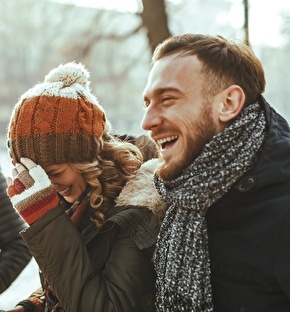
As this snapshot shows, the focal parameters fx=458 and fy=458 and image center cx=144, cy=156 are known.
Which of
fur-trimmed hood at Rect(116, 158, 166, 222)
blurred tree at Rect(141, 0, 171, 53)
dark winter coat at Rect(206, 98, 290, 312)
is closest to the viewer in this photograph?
dark winter coat at Rect(206, 98, 290, 312)

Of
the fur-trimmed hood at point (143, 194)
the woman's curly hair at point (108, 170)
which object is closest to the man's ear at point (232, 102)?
the fur-trimmed hood at point (143, 194)

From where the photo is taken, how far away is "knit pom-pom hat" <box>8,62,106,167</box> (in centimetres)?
198

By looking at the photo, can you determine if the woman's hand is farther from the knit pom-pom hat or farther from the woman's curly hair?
the woman's curly hair

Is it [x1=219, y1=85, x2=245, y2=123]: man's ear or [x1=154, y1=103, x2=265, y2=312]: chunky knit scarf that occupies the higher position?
[x1=219, y1=85, x2=245, y2=123]: man's ear

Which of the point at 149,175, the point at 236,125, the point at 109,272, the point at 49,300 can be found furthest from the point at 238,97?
the point at 49,300

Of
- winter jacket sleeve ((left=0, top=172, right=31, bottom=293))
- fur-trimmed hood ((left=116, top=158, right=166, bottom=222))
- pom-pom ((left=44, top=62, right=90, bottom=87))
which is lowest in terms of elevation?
winter jacket sleeve ((left=0, top=172, right=31, bottom=293))

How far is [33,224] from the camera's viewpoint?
5.96 feet

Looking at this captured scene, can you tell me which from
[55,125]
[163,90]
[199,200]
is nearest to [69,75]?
[55,125]

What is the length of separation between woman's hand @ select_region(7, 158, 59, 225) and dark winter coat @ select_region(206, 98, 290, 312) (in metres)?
0.65

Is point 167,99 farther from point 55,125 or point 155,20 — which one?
point 155,20

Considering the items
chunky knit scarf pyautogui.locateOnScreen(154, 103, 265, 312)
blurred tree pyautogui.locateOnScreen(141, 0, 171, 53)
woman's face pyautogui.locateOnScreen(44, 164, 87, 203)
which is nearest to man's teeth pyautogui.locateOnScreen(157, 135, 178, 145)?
chunky knit scarf pyautogui.locateOnScreen(154, 103, 265, 312)

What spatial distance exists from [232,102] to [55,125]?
2.54 ft

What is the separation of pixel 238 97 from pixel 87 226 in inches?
35.5

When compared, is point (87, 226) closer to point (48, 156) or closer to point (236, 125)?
point (48, 156)
